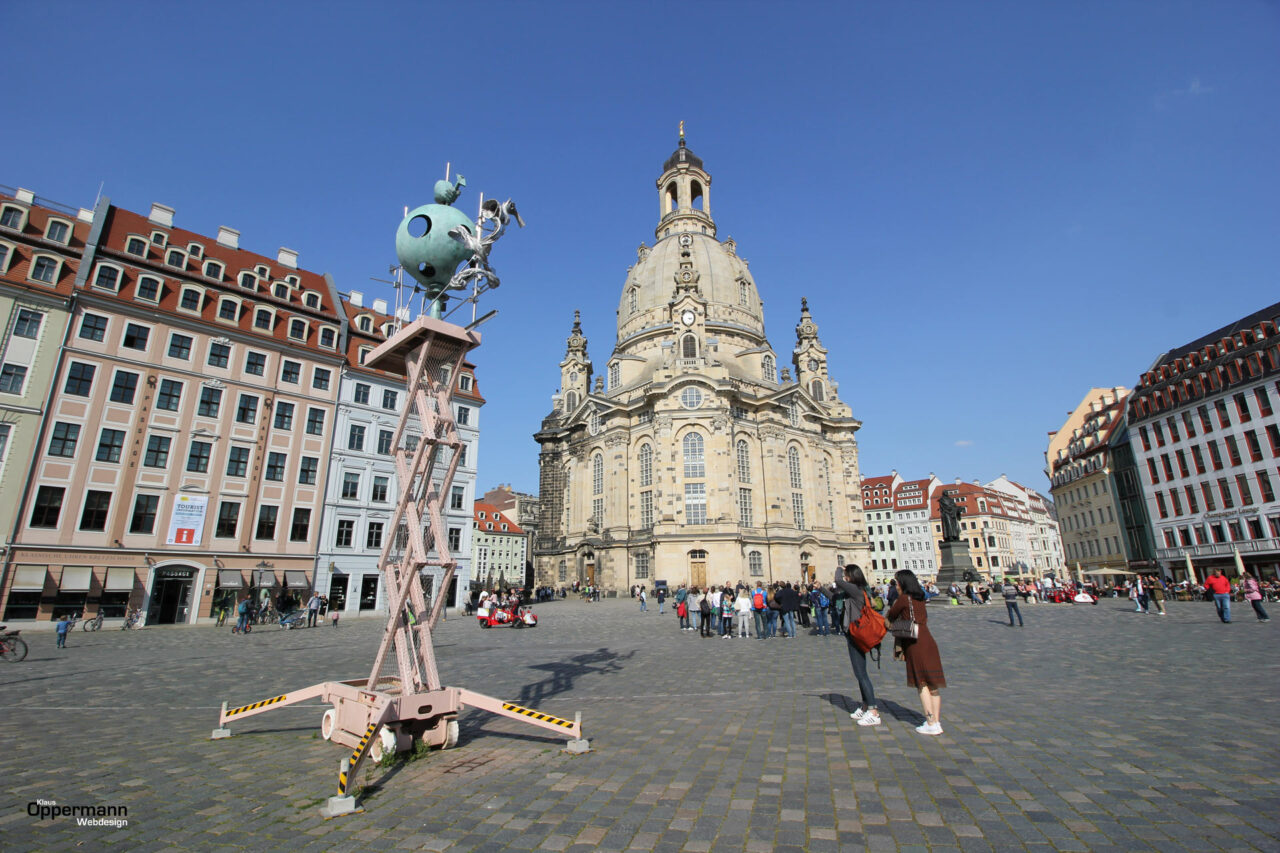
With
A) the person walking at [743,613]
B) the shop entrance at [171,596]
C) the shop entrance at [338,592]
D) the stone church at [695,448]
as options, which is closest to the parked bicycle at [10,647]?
the shop entrance at [171,596]

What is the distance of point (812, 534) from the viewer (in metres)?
50.0

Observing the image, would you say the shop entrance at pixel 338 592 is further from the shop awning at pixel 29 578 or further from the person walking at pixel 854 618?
the person walking at pixel 854 618

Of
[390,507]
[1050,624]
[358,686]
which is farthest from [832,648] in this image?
[390,507]

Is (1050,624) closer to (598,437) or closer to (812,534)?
(812,534)

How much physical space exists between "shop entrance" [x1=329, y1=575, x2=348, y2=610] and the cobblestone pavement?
18.6 meters

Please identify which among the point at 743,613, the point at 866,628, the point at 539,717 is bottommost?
the point at 539,717

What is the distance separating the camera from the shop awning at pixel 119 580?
24234 mm

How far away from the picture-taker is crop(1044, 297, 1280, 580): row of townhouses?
130 feet

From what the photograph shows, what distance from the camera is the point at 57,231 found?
86.4 ft

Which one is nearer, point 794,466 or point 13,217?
point 13,217

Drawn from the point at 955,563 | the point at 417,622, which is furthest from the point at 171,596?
the point at 955,563

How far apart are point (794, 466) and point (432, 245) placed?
4855cm

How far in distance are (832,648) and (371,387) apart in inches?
1111

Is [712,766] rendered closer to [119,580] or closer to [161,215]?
[119,580]
